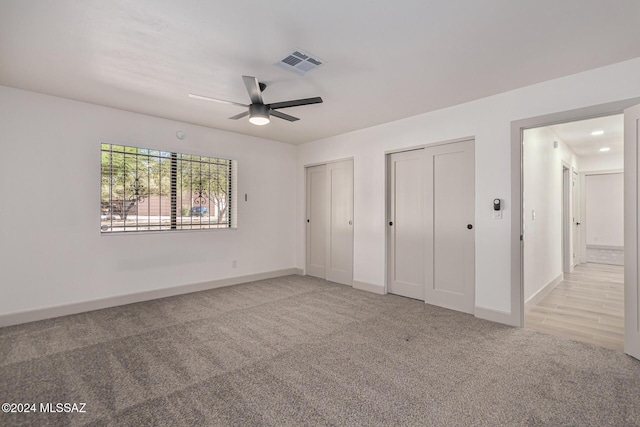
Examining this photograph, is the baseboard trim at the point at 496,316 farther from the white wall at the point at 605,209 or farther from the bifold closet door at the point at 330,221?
the white wall at the point at 605,209

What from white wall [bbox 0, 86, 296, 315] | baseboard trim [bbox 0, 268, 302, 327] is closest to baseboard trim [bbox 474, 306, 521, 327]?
baseboard trim [bbox 0, 268, 302, 327]

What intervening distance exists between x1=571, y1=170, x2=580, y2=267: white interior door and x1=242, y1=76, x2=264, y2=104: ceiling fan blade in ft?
22.9

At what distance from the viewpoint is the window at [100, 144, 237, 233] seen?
13.9 feet

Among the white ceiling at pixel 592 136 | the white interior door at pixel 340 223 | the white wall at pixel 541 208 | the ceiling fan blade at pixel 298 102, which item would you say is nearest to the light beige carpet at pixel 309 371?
the white wall at pixel 541 208

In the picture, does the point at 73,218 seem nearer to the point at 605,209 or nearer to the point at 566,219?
the point at 566,219

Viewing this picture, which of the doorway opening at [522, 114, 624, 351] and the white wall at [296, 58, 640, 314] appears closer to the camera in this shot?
the white wall at [296, 58, 640, 314]

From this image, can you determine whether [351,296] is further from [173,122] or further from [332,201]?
[173,122]

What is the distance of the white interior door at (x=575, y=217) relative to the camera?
22.2 ft

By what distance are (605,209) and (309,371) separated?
9.72 metres

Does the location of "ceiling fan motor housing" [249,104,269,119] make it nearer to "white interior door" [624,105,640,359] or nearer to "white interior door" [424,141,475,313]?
"white interior door" [424,141,475,313]

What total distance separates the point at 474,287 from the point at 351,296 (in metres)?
1.71

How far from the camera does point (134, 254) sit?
437 centimetres

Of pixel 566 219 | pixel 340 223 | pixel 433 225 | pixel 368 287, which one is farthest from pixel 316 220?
pixel 566 219

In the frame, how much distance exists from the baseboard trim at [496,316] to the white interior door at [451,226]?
134mm
